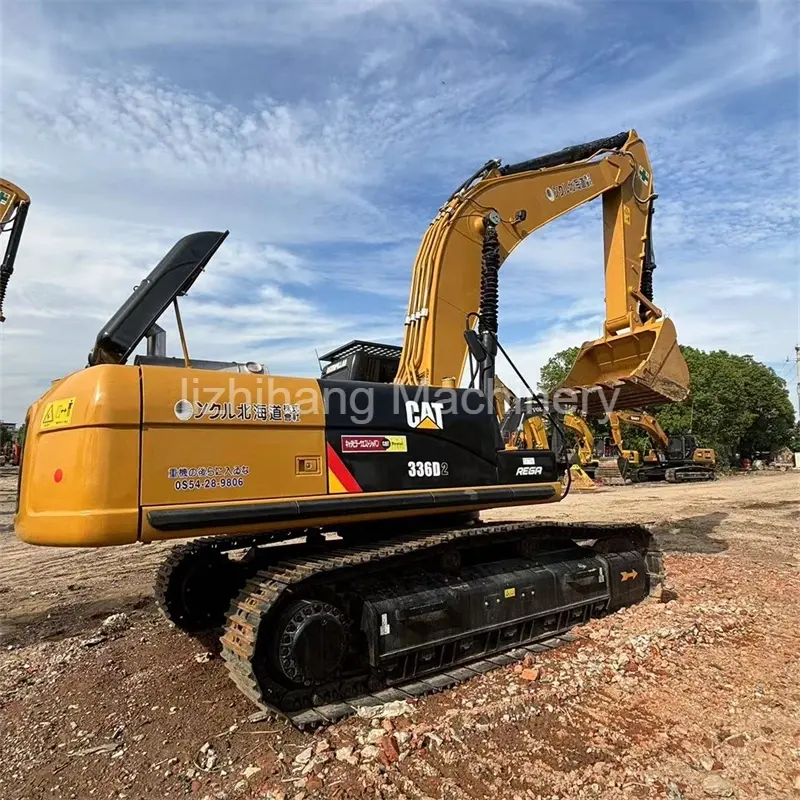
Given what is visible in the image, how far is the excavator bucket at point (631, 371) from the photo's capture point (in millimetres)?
7570

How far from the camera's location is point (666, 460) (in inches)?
1188

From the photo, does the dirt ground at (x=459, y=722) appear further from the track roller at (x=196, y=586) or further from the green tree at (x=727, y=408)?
the green tree at (x=727, y=408)

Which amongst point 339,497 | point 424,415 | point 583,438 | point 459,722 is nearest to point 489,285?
point 424,415

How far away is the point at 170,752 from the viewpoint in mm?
3676

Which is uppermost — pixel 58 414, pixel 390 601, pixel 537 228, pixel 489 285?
pixel 537 228

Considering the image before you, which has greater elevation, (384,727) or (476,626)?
(476,626)

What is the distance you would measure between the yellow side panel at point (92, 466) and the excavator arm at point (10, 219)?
9.58 m

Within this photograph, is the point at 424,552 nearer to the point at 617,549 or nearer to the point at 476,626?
the point at 476,626

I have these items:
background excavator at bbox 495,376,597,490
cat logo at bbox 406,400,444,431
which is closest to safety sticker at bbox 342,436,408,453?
cat logo at bbox 406,400,444,431

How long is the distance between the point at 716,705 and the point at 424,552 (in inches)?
81.5

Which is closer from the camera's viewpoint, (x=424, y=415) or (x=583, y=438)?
(x=424, y=415)

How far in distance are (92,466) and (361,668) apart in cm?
219

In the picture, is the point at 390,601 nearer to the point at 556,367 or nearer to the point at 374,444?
the point at 374,444

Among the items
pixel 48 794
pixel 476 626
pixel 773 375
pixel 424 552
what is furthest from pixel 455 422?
pixel 773 375
